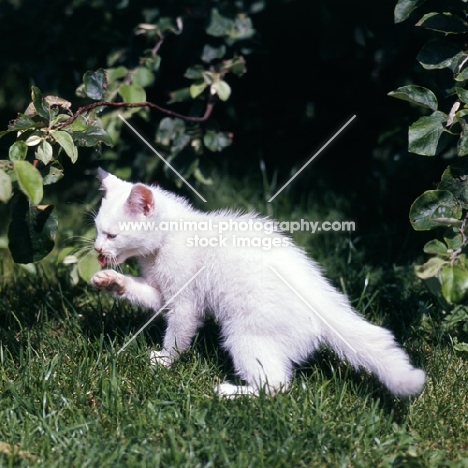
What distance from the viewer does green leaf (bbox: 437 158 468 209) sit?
2502mm

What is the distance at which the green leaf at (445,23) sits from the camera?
101 inches

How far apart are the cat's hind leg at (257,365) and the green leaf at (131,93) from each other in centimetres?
113

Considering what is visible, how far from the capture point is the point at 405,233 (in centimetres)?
368

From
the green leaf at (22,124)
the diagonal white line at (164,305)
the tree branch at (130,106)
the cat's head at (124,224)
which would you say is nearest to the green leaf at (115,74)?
the tree branch at (130,106)

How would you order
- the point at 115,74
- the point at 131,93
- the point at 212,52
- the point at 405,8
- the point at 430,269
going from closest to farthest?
the point at 430,269
the point at 405,8
the point at 131,93
the point at 115,74
the point at 212,52

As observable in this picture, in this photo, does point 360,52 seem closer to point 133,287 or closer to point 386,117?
point 386,117

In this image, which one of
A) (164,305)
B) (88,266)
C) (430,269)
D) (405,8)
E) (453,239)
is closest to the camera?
(430,269)

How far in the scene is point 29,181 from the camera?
220cm

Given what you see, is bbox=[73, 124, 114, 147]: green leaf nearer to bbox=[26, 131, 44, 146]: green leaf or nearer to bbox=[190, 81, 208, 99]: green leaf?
bbox=[26, 131, 44, 146]: green leaf

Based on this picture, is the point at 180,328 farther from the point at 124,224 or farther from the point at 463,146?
the point at 463,146

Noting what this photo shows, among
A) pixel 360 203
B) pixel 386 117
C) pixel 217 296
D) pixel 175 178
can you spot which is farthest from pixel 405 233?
pixel 217 296

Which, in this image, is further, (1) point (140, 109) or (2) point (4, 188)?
(1) point (140, 109)

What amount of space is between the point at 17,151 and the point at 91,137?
0.93 feet

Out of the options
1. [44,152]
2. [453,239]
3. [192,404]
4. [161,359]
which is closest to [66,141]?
[44,152]
